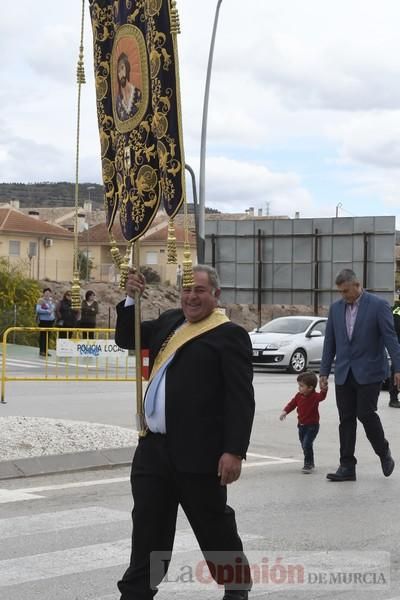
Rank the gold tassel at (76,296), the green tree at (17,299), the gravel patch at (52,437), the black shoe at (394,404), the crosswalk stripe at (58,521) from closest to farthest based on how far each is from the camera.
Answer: the gold tassel at (76,296) < the crosswalk stripe at (58,521) < the gravel patch at (52,437) < the black shoe at (394,404) < the green tree at (17,299)

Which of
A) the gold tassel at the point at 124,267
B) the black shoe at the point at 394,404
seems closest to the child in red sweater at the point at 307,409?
the gold tassel at the point at 124,267

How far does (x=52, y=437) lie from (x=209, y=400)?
19.6 feet

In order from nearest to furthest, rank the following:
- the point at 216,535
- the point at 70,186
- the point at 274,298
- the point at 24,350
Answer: the point at 216,535, the point at 24,350, the point at 274,298, the point at 70,186

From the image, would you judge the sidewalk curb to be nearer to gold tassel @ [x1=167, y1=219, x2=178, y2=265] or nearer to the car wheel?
gold tassel @ [x1=167, y1=219, x2=178, y2=265]

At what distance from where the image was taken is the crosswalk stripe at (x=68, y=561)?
671 cm

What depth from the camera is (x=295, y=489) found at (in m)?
10.1

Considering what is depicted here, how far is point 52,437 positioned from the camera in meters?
11.3

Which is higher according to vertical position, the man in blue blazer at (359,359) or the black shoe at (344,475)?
the man in blue blazer at (359,359)

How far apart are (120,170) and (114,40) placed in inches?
30.3

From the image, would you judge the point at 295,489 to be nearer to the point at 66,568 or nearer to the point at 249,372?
the point at 66,568

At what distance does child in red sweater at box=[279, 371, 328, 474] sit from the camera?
36.0 feet

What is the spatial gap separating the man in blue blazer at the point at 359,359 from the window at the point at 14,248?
76976 millimetres

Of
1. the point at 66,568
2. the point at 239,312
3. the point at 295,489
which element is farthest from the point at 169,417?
the point at 239,312

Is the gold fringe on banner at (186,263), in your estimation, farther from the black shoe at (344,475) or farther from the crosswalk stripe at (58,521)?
the black shoe at (344,475)
